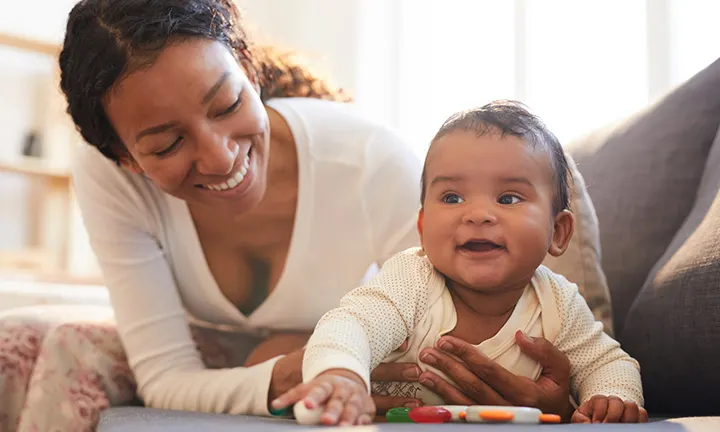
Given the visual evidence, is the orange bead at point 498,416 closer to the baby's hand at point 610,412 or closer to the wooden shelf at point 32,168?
the baby's hand at point 610,412

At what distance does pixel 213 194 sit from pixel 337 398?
585 mm

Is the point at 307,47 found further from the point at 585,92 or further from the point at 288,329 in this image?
the point at 288,329

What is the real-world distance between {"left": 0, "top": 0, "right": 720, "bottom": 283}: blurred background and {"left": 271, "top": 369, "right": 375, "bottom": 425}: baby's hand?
102 centimetres

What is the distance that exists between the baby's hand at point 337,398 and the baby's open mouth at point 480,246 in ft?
0.80

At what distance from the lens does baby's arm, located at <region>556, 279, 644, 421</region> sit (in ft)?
3.39

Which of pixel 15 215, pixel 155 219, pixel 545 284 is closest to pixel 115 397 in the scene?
pixel 155 219

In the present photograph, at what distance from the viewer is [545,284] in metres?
1.12

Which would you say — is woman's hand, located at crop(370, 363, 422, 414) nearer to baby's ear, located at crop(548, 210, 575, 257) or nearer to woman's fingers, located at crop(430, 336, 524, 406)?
woman's fingers, located at crop(430, 336, 524, 406)

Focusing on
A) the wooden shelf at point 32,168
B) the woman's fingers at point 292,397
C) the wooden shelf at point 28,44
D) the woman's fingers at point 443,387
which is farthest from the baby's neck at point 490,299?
the wooden shelf at point 32,168

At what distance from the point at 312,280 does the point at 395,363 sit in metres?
0.50

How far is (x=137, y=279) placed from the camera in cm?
148

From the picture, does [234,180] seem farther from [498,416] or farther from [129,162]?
[498,416]

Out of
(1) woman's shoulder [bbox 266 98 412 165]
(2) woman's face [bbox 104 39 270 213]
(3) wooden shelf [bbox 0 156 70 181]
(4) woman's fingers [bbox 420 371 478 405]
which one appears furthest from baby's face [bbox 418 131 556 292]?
(3) wooden shelf [bbox 0 156 70 181]

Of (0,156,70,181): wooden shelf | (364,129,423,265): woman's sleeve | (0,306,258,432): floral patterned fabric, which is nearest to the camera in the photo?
(0,306,258,432): floral patterned fabric
